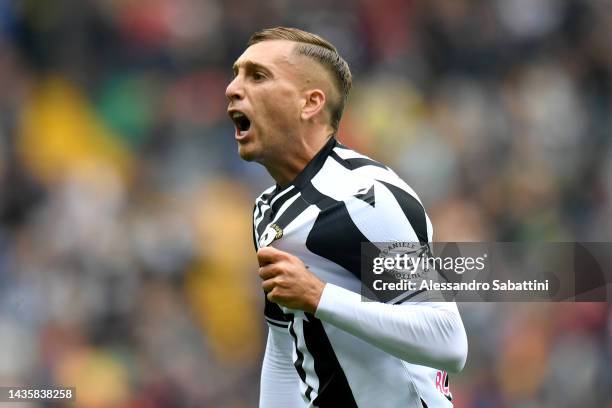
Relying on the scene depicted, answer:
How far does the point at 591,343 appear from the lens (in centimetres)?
845

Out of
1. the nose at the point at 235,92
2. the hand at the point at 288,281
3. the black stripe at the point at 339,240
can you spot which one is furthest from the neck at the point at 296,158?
the hand at the point at 288,281

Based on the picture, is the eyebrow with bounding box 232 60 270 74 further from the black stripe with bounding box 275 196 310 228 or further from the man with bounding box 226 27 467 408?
the black stripe with bounding box 275 196 310 228

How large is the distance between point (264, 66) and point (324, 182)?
46 centimetres

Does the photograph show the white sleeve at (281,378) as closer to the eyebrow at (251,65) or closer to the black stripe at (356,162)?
the black stripe at (356,162)

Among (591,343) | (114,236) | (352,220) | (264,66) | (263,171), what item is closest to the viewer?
(352,220)

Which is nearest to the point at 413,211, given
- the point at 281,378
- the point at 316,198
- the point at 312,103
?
the point at 316,198

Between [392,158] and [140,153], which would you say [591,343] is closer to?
[392,158]

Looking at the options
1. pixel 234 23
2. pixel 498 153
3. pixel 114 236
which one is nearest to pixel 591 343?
pixel 498 153

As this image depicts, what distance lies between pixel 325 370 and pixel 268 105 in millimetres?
920

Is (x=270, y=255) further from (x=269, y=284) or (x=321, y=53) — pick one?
(x=321, y=53)

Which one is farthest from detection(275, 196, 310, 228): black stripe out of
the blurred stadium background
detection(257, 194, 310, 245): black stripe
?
the blurred stadium background

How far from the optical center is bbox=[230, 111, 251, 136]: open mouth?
13.8ft

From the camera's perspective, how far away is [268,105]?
4.17 meters

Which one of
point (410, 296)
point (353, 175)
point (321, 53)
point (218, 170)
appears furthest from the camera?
point (218, 170)
